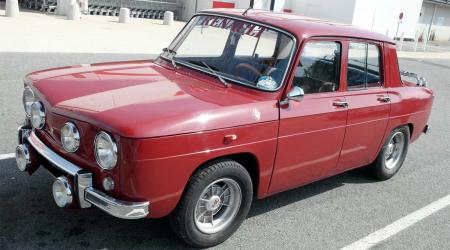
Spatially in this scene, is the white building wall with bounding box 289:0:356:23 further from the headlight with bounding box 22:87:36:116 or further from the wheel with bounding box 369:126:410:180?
the headlight with bounding box 22:87:36:116

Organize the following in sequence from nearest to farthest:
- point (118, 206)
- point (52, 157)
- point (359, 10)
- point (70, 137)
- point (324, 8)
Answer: point (118, 206) < point (70, 137) < point (52, 157) < point (359, 10) < point (324, 8)

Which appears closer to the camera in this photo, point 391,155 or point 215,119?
point 215,119

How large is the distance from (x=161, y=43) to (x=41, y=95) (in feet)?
40.0

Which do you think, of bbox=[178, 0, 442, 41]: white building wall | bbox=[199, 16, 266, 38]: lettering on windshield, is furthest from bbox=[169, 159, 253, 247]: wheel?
bbox=[178, 0, 442, 41]: white building wall

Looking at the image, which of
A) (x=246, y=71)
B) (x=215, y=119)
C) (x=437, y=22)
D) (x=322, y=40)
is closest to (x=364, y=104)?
(x=322, y=40)

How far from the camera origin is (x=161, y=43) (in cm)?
1552

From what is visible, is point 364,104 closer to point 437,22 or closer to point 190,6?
point 190,6

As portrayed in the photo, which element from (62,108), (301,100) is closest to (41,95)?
(62,108)

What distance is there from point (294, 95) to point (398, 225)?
68.5 inches

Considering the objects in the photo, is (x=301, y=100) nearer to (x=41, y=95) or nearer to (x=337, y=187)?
(x=337, y=187)

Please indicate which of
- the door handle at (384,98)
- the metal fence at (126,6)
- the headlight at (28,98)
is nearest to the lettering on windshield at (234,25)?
the door handle at (384,98)

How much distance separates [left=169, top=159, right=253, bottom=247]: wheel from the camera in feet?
10.9

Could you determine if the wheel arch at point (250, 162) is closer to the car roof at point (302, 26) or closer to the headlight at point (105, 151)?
the headlight at point (105, 151)

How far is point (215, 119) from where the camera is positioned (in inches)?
129
